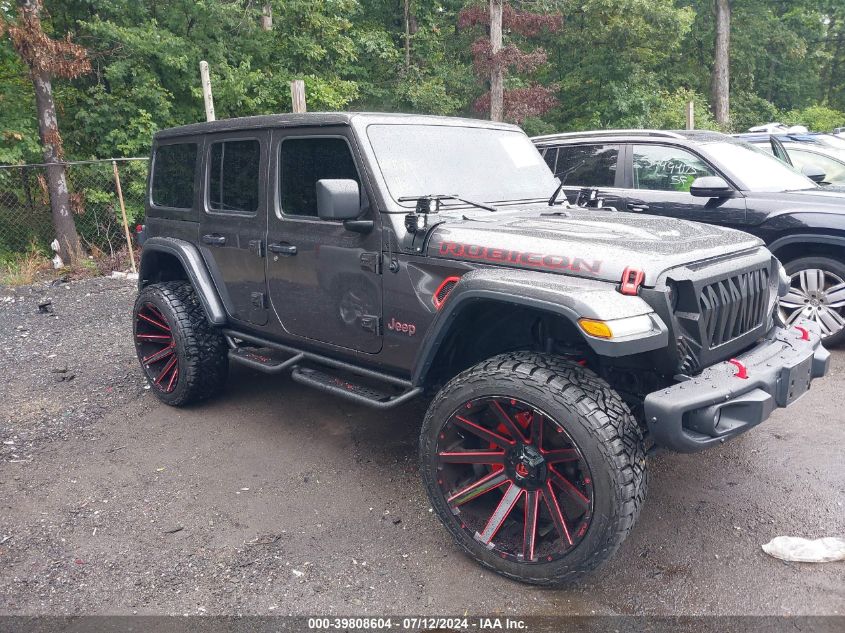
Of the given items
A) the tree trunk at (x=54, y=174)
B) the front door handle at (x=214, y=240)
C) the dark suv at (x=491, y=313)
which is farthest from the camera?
the tree trunk at (x=54, y=174)

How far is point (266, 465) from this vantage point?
13.2ft

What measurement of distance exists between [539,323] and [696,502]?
1.30 m

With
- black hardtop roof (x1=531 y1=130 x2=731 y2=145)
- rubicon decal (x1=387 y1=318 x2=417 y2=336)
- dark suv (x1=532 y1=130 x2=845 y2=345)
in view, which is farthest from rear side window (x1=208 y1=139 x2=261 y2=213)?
black hardtop roof (x1=531 y1=130 x2=731 y2=145)

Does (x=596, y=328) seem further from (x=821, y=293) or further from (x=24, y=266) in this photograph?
(x=24, y=266)

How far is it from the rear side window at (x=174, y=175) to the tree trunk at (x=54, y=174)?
7.14 meters

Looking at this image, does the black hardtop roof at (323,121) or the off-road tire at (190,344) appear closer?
the black hardtop roof at (323,121)

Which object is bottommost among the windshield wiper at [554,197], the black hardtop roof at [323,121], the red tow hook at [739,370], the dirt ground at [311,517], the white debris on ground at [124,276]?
the dirt ground at [311,517]

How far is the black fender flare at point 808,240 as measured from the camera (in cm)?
539

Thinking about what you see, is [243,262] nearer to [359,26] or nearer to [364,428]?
[364,428]

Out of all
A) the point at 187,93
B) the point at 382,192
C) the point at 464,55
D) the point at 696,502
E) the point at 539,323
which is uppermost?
the point at 464,55

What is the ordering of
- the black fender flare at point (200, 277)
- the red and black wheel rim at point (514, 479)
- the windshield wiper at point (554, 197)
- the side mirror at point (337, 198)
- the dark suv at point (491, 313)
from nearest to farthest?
the dark suv at point (491, 313) < the red and black wheel rim at point (514, 479) < the side mirror at point (337, 198) < the windshield wiper at point (554, 197) < the black fender flare at point (200, 277)

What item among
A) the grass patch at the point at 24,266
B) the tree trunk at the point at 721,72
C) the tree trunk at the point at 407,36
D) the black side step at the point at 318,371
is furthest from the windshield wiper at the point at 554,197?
the tree trunk at the point at 721,72

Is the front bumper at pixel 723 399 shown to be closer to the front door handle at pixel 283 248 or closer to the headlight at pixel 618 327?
the headlight at pixel 618 327

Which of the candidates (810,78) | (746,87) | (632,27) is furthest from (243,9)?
(810,78)
